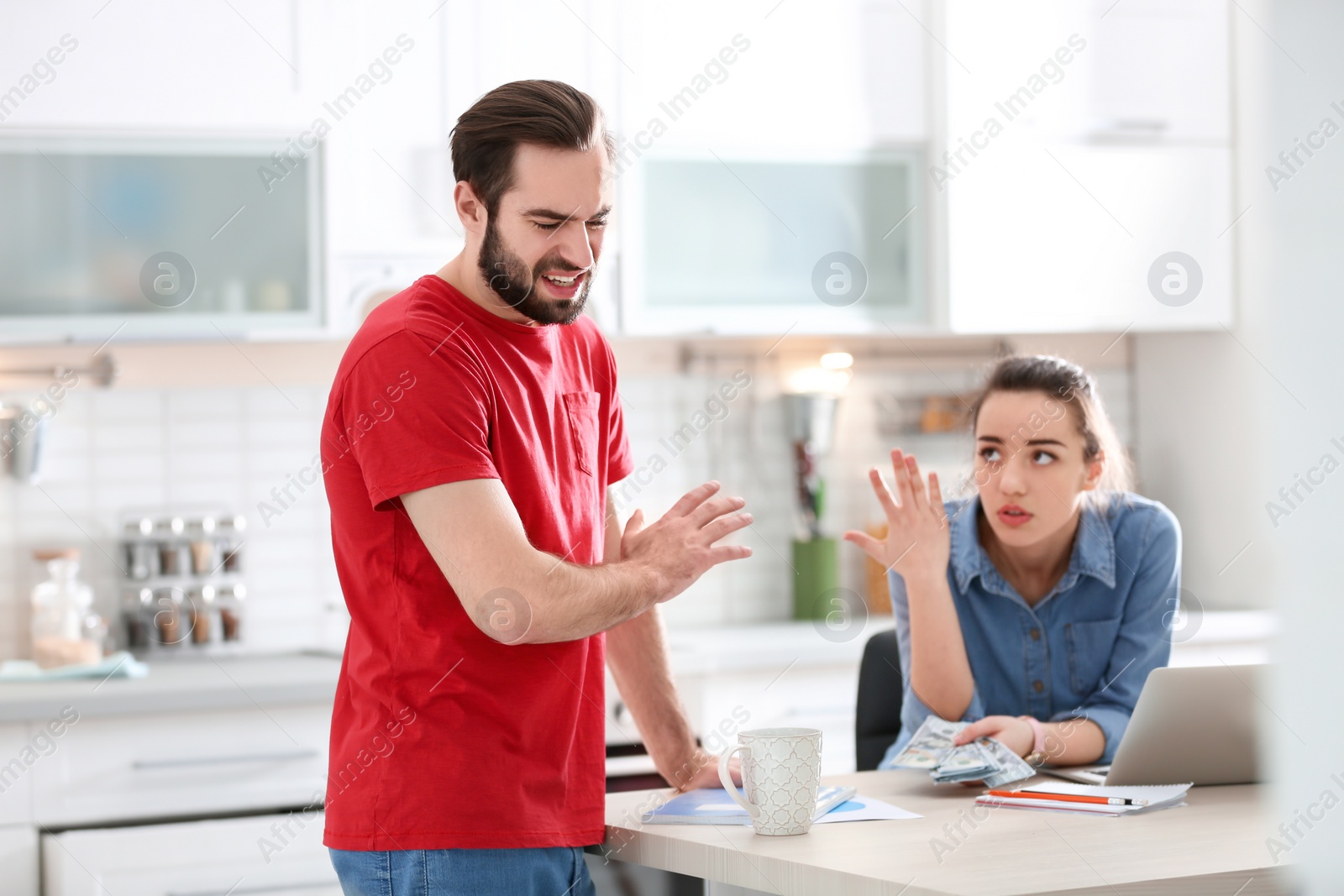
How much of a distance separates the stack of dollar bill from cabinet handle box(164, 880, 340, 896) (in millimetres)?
1388

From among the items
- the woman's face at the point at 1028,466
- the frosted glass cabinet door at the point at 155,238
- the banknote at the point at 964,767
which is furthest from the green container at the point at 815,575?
the banknote at the point at 964,767

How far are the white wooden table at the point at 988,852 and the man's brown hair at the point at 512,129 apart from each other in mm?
654

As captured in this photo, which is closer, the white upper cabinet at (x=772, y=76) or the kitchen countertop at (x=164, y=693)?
the kitchen countertop at (x=164, y=693)

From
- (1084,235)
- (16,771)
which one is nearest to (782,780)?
(16,771)

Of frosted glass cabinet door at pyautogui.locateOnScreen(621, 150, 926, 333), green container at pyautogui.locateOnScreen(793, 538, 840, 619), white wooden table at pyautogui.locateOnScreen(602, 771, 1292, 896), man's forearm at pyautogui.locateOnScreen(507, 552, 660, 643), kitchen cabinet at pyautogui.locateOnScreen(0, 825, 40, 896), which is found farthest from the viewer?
green container at pyautogui.locateOnScreen(793, 538, 840, 619)

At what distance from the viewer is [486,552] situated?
1.17m

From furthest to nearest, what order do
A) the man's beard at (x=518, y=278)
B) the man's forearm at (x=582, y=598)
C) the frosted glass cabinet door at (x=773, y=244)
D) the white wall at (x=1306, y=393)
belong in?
the frosted glass cabinet door at (x=773, y=244)
the man's beard at (x=518, y=278)
the man's forearm at (x=582, y=598)
the white wall at (x=1306, y=393)

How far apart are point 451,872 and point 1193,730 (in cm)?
79

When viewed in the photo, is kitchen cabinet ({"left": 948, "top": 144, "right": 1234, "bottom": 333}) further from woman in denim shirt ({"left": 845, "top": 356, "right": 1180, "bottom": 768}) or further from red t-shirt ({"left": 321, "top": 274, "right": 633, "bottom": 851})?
red t-shirt ({"left": 321, "top": 274, "right": 633, "bottom": 851})

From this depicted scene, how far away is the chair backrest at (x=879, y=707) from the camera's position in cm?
196

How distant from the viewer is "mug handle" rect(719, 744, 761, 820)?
1.25 m

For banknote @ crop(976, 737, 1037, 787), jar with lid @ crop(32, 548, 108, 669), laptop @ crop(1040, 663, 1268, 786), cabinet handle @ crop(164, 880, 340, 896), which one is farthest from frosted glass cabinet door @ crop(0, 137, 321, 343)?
laptop @ crop(1040, 663, 1268, 786)

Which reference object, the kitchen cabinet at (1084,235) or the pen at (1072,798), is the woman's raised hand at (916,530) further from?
the kitchen cabinet at (1084,235)

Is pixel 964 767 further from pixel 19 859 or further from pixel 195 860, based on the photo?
pixel 19 859
